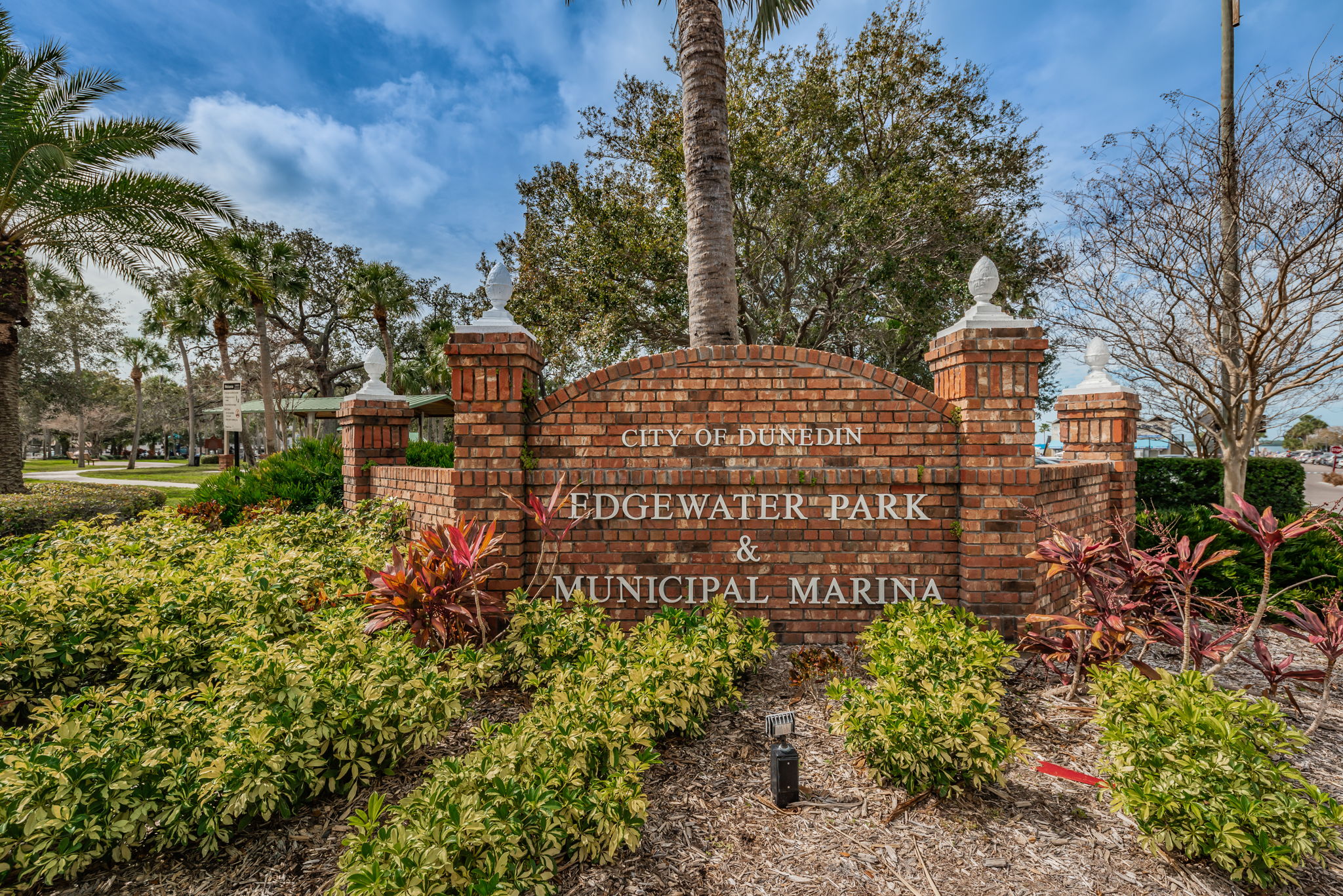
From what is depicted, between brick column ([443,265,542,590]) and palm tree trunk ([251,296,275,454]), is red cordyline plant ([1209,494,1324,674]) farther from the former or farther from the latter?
palm tree trunk ([251,296,275,454])

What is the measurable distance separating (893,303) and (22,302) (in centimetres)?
1561

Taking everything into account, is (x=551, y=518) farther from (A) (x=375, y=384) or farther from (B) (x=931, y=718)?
(A) (x=375, y=384)

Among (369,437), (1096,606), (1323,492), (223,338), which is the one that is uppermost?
(223,338)

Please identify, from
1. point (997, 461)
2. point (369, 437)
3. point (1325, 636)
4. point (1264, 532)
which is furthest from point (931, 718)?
point (369, 437)

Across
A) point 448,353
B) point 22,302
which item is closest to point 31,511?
point 22,302

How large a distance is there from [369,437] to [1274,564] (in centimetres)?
878

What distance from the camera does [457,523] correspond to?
3.98m

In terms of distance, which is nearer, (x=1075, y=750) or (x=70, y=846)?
(x=70, y=846)

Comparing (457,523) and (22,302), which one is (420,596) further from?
(22,302)

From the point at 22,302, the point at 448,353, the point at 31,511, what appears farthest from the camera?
the point at 22,302

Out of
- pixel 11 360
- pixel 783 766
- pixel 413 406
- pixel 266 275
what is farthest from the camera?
pixel 266 275

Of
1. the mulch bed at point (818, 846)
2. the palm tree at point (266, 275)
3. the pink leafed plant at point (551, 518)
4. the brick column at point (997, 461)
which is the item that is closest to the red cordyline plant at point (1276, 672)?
the mulch bed at point (818, 846)

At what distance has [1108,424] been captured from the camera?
5.74 metres

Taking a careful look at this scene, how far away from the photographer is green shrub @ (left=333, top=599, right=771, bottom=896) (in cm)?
176
